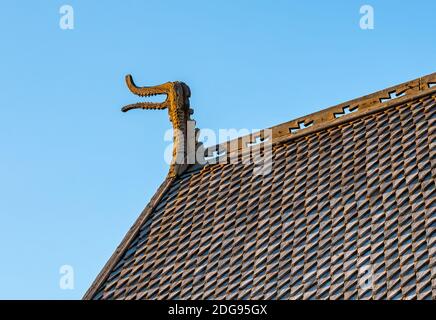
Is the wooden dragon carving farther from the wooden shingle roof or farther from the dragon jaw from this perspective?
the wooden shingle roof

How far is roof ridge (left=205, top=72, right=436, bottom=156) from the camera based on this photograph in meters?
47.2

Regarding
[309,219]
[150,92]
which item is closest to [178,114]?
[150,92]

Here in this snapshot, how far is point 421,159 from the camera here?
1752 inches

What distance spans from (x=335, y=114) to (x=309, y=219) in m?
4.59

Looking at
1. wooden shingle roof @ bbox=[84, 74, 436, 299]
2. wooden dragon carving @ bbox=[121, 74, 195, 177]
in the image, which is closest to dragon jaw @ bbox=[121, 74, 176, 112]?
wooden dragon carving @ bbox=[121, 74, 195, 177]

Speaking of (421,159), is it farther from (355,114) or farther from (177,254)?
(177,254)

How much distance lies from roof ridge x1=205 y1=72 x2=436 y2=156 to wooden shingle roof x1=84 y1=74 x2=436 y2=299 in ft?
0.13

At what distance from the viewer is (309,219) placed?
44875 millimetres

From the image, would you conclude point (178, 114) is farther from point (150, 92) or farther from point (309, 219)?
point (309, 219)
